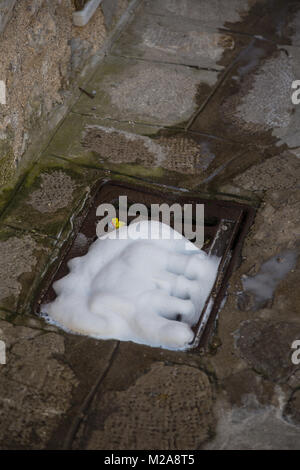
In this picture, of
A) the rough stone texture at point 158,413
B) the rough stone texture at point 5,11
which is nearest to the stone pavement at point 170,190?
the rough stone texture at point 158,413

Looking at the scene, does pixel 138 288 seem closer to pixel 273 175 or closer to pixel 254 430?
pixel 254 430

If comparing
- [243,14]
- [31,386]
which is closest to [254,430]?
[31,386]

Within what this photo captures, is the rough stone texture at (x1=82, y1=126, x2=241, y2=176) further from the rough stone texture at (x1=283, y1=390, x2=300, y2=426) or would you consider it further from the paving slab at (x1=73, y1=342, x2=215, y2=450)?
the rough stone texture at (x1=283, y1=390, x2=300, y2=426)

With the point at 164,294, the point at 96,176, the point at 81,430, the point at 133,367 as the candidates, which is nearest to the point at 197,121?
the point at 96,176

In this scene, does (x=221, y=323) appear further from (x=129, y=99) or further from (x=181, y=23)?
(x=181, y=23)

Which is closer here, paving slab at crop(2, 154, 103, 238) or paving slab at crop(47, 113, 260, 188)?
paving slab at crop(2, 154, 103, 238)

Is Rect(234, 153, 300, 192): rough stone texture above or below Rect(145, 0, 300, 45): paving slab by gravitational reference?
below

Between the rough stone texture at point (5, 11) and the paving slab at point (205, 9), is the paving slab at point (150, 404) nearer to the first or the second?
the rough stone texture at point (5, 11)

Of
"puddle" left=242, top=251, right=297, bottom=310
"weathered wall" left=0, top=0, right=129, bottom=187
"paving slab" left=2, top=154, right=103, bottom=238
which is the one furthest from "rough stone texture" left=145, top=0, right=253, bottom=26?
"puddle" left=242, top=251, right=297, bottom=310

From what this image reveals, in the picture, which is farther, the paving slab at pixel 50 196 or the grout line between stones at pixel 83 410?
the paving slab at pixel 50 196
